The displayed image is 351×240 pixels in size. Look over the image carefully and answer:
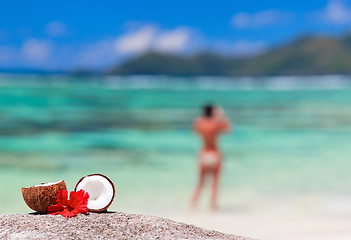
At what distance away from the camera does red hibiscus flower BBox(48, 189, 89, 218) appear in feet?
11.3

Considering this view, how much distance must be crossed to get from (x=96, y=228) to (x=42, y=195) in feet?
1.40

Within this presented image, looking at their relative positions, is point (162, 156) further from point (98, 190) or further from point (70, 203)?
point (70, 203)

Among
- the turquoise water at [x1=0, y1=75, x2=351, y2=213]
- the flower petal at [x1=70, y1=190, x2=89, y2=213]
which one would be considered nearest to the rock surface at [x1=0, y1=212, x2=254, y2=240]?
the flower petal at [x1=70, y1=190, x2=89, y2=213]

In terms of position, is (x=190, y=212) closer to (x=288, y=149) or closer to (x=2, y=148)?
(x=288, y=149)

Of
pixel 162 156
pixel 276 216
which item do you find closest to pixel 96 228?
pixel 276 216

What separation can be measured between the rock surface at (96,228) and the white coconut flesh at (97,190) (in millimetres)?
88

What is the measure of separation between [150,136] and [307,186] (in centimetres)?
965

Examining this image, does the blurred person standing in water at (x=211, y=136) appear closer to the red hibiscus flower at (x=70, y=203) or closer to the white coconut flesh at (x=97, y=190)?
the white coconut flesh at (x=97, y=190)

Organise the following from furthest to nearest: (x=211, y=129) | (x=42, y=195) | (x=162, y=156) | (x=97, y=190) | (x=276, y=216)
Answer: (x=162, y=156)
(x=276, y=216)
(x=211, y=129)
(x=97, y=190)
(x=42, y=195)

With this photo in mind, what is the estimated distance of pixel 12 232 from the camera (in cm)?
319

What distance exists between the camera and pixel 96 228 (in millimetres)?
3279

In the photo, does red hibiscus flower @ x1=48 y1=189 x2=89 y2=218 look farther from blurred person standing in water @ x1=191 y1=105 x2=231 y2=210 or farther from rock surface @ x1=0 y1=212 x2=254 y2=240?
blurred person standing in water @ x1=191 y1=105 x2=231 y2=210

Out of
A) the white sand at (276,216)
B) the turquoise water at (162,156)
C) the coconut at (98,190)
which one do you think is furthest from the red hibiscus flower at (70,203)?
the turquoise water at (162,156)

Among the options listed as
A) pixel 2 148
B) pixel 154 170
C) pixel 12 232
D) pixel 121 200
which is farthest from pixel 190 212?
pixel 2 148
